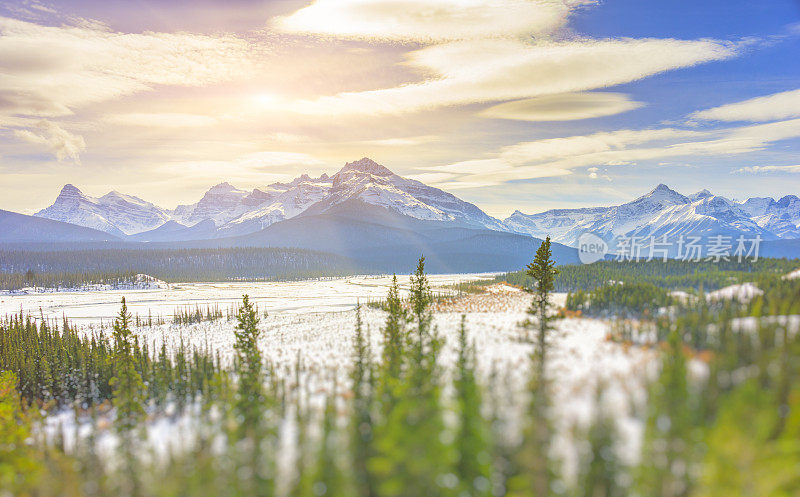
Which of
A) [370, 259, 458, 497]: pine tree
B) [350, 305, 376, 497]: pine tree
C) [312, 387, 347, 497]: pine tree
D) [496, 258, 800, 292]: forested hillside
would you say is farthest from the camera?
[496, 258, 800, 292]: forested hillside

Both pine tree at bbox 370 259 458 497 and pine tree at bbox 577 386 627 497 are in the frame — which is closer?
pine tree at bbox 370 259 458 497

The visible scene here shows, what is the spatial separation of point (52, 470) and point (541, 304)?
53851mm

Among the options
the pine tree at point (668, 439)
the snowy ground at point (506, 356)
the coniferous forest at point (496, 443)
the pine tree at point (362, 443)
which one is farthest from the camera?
the snowy ground at point (506, 356)

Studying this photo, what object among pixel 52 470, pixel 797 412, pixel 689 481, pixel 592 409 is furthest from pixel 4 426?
pixel 797 412

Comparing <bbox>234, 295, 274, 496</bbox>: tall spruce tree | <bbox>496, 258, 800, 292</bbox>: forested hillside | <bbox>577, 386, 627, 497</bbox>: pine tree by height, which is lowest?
<bbox>234, 295, 274, 496</bbox>: tall spruce tree

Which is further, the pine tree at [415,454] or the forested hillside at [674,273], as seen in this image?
the forested hillside at [674,273]

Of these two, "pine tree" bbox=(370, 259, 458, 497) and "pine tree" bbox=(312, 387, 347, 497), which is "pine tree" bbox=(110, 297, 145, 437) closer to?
"pine tree" bbox=(312, 387, 347, 497)

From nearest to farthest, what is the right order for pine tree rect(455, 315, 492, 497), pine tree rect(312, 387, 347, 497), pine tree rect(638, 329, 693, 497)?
pine tree rect(638, 329, 693, 497) < pine tree rect(312, 387, 347, 497) < pine tree rect(455, 315, 492, 497)

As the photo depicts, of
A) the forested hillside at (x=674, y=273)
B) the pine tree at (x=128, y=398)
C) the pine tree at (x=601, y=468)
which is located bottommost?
the pine tree at (x=128, y=398)

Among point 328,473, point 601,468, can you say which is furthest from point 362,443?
point 601,468

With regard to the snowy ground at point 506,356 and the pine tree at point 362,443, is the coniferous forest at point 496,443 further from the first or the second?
the snowy ground at point 506,356

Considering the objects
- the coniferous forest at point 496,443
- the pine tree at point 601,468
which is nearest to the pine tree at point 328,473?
the coniferous forest at point 496,443

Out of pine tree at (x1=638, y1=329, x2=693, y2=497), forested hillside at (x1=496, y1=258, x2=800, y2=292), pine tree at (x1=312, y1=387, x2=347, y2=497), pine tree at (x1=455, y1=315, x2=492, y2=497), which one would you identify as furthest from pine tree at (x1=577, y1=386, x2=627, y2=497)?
forested hillside at (x1=496, y1=258, x2=800, y2=292)

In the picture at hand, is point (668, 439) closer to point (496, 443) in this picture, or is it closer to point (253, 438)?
point (496, 443)
